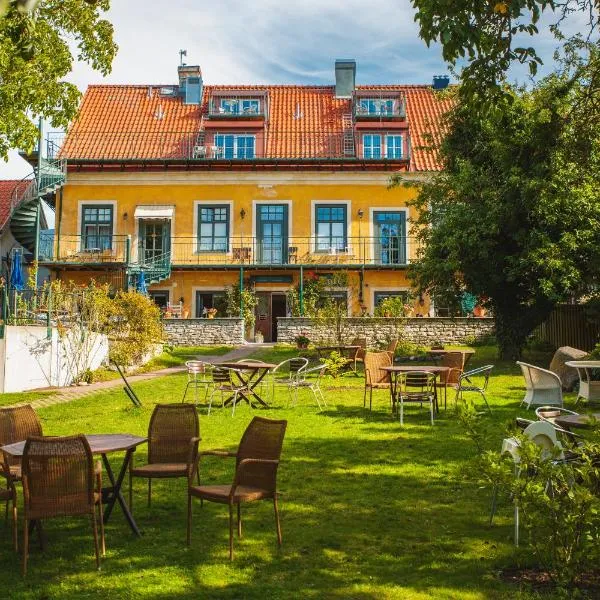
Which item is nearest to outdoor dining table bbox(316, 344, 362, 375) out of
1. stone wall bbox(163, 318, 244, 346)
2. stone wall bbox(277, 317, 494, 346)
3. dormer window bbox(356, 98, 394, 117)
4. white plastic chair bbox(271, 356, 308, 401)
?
white plastic chair bbox(271, 356, 308, 401)

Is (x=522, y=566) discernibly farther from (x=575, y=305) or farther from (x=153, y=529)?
(x=575, y=305)

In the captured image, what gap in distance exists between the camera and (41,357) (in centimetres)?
1563

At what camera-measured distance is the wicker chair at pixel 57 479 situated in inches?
188

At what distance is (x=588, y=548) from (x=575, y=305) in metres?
19.3

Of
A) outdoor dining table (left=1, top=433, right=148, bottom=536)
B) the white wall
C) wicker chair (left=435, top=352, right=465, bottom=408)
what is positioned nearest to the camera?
outdoor dining table (left=1, top=433, right=148, bottom=536)

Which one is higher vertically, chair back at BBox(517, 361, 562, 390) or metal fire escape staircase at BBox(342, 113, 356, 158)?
metal fire escape staircase at BBox(342, 113, 356, 158)

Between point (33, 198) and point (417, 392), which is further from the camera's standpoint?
point (33, 198)

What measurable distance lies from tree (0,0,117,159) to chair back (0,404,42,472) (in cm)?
734

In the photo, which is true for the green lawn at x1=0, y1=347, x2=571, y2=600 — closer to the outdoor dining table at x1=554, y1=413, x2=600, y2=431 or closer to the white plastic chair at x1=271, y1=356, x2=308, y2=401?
the outdoor dining table at x1=554, y1=413, x2=600, y2=431

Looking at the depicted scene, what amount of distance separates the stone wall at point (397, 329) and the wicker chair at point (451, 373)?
11.6 m

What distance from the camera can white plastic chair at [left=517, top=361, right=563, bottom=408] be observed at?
10.3m

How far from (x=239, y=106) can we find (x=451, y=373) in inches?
970

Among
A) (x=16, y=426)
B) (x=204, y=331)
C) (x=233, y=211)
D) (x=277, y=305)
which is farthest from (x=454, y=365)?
(x=233, y=211)

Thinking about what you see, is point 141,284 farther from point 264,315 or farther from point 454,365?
point 454,365
